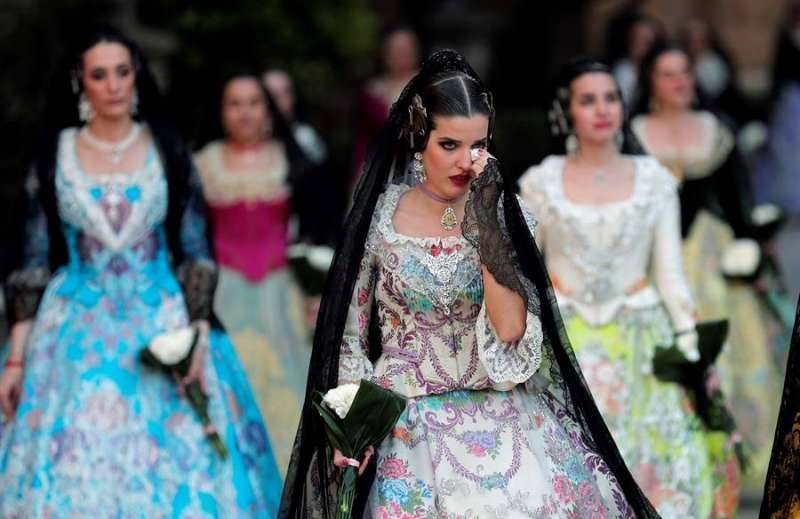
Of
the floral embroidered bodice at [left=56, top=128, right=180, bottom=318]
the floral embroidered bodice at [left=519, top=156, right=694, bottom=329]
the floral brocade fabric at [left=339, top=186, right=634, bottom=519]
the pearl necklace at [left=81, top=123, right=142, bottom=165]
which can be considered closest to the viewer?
the floral brocade fabric at [left=339, top=186, right=634, bottom=519]

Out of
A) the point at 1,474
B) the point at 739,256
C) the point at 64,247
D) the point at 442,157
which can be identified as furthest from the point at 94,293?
the point at 739,256

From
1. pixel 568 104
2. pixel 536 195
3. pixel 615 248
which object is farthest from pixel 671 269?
pixel 568 104

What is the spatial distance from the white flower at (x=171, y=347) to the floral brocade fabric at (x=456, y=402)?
1433mm

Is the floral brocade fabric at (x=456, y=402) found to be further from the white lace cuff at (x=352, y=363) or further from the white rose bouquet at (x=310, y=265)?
the white rose bouquet at (x=310, y=265)

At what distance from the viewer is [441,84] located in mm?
6227

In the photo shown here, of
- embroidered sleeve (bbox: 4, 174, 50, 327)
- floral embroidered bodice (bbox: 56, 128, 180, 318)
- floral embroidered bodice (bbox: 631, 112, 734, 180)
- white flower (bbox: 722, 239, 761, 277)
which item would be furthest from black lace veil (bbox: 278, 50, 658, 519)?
floral embroidered bodice (bbox: 631, 112, 734, 180)

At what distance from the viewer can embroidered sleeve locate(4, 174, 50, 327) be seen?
7863mm

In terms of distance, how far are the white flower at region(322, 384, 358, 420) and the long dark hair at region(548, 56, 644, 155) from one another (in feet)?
8.54

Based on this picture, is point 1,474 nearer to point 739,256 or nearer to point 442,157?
point 442,157

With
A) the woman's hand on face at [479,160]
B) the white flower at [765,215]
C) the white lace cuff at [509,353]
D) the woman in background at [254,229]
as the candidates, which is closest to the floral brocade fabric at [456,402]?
the white lace cuff at [509,353]

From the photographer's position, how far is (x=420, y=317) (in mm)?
6305

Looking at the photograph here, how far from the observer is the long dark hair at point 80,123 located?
785 cm

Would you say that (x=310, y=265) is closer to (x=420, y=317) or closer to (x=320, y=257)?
(x=320, y=257)

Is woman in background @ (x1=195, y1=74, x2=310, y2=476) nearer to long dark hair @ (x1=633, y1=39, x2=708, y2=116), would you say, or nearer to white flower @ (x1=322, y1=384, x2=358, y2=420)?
long dark hair @ (x1=633, y1=39, x2=708, y2=116)
